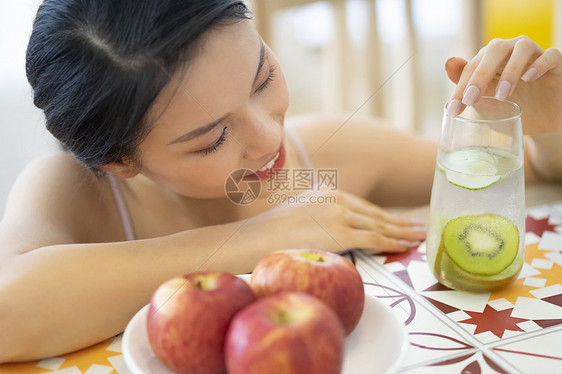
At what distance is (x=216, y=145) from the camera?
76 centimetres

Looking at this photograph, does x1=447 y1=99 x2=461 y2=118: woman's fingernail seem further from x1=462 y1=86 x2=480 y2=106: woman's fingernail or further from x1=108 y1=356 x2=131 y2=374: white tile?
x1=108 y1=356 x2=131 y2=374: white tile

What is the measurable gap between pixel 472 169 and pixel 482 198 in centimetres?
4

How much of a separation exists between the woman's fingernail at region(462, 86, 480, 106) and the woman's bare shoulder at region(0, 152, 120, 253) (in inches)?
22.0

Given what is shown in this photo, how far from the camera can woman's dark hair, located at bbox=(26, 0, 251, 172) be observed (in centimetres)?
67

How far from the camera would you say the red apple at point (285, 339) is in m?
0.42

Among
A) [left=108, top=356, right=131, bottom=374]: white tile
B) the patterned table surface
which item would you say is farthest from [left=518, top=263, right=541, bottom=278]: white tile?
[left=108, top=356, right=131, bottom=374]: white tile

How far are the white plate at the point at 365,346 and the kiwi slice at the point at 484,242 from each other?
0.49 feet

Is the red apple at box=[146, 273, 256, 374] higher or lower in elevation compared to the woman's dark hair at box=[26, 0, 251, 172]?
lower

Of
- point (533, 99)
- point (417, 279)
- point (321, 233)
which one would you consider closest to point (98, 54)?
point (321, 233)

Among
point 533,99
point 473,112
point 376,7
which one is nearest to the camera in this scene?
point 473,112

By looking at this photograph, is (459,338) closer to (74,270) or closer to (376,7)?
(74,270)

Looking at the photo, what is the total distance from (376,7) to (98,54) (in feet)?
4.73

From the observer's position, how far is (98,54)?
2.29ft

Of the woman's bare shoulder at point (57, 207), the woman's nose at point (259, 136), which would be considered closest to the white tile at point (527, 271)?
the woman's nose at point (259, 136)
